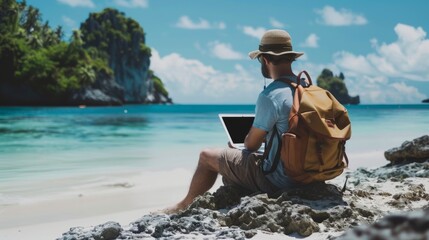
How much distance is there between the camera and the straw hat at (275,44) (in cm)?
380

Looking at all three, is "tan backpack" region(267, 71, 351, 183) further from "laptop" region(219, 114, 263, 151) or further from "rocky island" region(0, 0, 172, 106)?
"rocky island" region(0, 0, 172, 106)

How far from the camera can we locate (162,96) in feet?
394

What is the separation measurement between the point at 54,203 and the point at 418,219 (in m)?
5.68

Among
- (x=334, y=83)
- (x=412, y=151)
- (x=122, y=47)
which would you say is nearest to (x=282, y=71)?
(x=412, y=151)

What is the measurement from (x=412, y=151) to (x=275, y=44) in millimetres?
3640

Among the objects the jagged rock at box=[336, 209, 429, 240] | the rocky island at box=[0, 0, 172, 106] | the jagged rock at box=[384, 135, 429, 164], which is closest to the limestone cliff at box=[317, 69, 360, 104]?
the rocky island at box=[0, 0, 172, 106]

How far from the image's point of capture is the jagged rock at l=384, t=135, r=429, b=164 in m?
6.48

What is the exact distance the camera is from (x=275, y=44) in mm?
3799

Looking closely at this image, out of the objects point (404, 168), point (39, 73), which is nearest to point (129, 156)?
point (404, 168)

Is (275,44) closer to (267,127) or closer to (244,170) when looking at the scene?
(267,127)

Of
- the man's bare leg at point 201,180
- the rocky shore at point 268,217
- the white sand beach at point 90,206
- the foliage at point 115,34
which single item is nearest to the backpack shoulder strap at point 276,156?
the rocky shore at point 268,217

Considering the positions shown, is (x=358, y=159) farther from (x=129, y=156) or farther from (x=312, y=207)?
(x=312, y=207)

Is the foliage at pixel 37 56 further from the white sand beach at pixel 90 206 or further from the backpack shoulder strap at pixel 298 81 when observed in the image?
the backpack shoulder strap at pixel 298 81

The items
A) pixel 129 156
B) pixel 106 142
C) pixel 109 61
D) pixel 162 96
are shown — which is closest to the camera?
pixel 129 156
